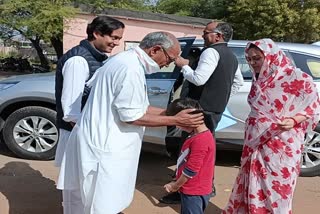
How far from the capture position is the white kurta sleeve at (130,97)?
2387 millimetres

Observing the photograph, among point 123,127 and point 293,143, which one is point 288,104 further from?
point 123,127

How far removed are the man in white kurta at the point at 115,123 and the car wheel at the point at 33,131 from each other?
9.32 feet

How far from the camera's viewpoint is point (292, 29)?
88.2 feet

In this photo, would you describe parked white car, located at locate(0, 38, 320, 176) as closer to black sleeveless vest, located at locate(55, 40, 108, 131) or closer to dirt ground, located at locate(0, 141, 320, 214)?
dirt ground, located at locate(0, 141, 320, 214)

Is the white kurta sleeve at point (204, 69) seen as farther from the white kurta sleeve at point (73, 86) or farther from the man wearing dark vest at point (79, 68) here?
the white kurta sleeve at point (73, 86)

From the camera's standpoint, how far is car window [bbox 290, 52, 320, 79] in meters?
5.25

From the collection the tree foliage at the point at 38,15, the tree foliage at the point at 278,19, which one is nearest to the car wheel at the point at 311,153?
the tree foliage at the point at 38,15

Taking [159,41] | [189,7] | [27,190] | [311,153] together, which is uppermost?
[159,41]

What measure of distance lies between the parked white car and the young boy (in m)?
2.06

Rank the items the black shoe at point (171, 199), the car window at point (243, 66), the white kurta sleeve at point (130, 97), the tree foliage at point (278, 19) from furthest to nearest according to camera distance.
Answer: the tree foliage at point (278, 19) → the car window at point (243, 66) → the black shoe at point (171, 199) → the white kurta sleeve at point (130, 97)

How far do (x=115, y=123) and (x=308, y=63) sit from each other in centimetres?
354

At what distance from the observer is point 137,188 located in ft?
15.3

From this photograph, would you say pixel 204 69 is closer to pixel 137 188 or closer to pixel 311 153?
pixel 137 188

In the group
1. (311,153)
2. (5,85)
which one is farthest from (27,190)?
(311,153)
